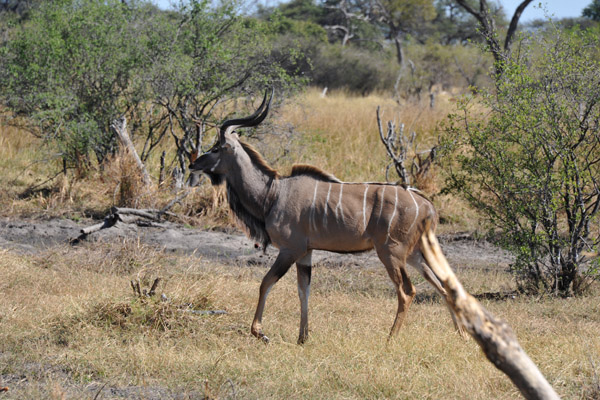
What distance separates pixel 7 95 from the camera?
32.9ft

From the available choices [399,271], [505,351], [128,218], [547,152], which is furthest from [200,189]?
[505,351]

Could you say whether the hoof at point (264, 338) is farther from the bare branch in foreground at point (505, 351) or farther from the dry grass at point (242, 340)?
the bare branch in foreground at point (505, 351)

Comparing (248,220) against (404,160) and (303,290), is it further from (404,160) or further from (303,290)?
(404,160)

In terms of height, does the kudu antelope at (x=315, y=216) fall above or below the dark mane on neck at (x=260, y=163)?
below

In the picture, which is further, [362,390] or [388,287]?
[388,287]

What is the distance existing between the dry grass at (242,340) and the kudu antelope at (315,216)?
1.24 ft

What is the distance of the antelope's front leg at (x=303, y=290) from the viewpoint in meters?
5.07

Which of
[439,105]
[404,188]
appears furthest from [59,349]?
[439,105]

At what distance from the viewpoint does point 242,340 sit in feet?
16.5

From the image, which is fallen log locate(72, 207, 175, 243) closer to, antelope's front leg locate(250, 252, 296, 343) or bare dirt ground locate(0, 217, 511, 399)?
bare dirt ground locate(0, 217, 511, 399)

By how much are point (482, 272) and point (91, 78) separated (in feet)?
18.8

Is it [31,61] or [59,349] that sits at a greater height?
[31,61]

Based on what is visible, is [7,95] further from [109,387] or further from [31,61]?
[109,387]

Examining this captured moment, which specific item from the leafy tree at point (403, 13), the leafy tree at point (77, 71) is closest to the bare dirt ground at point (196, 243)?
the leafy tree at point (77, 71)
